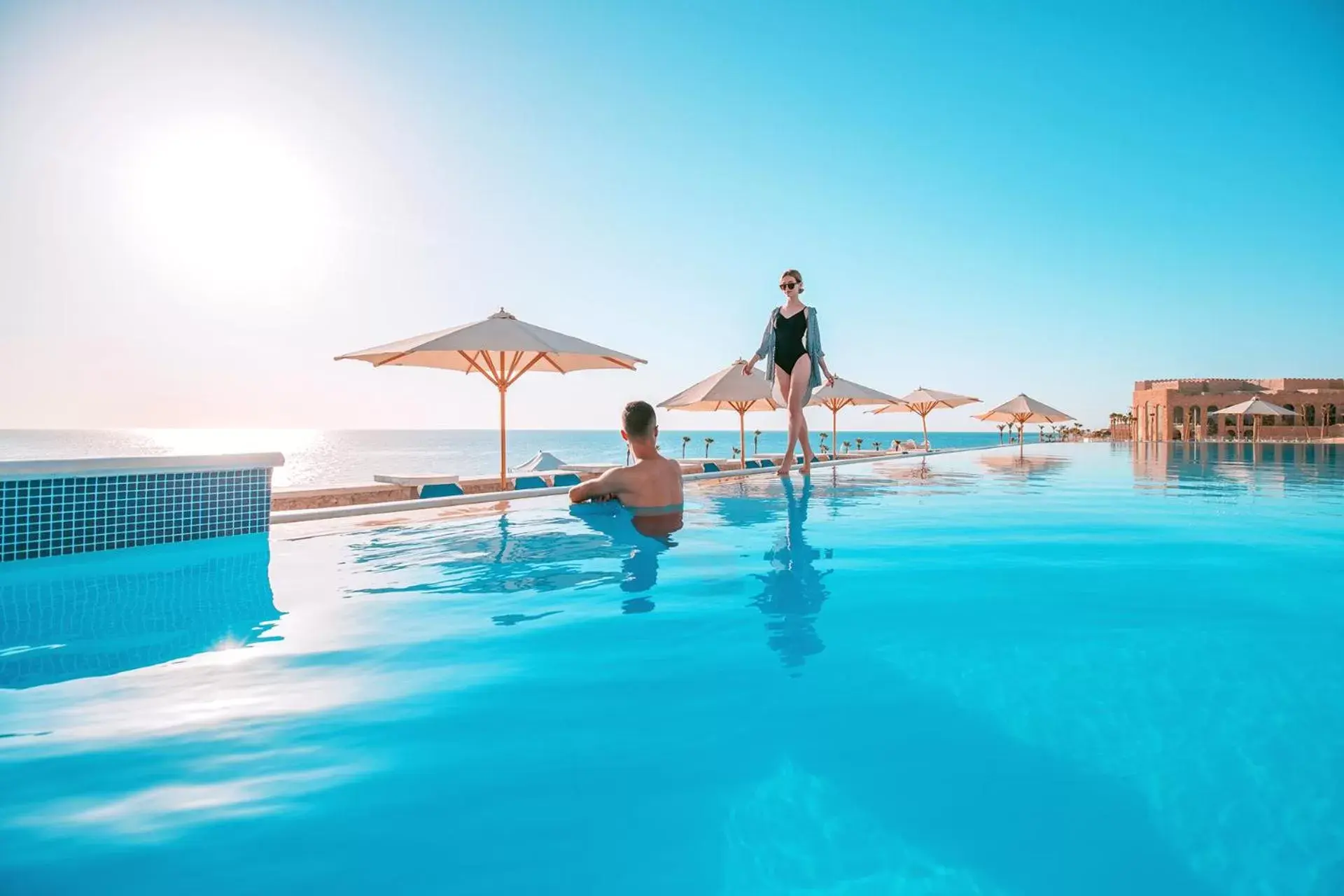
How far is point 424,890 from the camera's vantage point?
1.32m

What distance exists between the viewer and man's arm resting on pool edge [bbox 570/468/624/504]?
19.1 feet

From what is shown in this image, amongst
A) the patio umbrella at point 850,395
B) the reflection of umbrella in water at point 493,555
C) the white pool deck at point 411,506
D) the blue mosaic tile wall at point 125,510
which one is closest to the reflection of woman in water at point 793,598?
the reflection of umbrella in water at point 493,555

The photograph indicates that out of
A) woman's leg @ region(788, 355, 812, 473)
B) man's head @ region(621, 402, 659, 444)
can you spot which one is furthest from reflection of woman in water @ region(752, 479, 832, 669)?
woman's leg @ region(788, 355, 812, 473)

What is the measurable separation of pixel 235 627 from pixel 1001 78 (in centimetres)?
2914

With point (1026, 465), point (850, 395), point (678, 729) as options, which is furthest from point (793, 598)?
point (850, 395)

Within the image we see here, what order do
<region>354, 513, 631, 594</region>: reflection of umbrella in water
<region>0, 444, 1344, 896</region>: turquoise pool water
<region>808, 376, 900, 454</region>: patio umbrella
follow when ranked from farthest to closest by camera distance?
Result: 1. <region>808, 376, 900, 454</region>: patio umbrella
2. <region>354, 513, 631, 594</region>: reflection of umbrella in water
3. <region>0, 444, 1344, 896</region>: turquoise pool water

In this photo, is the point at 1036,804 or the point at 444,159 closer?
the point at 1036,804

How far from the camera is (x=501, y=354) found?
11.1 metres

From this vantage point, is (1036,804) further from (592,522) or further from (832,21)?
(832,21)

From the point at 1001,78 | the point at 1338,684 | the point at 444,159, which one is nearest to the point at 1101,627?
the point at 1338,684

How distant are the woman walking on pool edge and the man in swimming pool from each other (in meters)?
2.73

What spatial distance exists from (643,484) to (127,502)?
4.44 metres

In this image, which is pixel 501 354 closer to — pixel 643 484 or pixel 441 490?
pixel 441 490

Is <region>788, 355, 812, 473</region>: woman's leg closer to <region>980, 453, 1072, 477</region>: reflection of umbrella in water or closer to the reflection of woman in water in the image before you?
the reflection of woman in water
